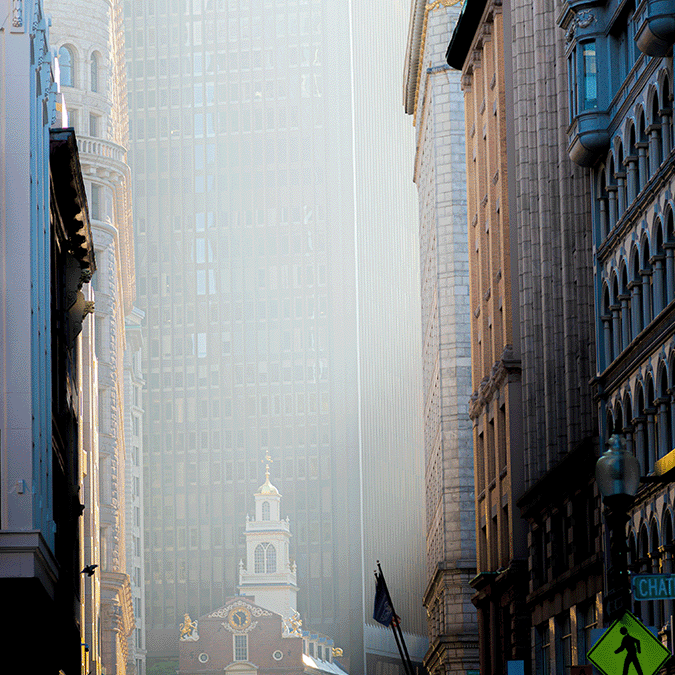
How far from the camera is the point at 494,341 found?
61.2m

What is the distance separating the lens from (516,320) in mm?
55719

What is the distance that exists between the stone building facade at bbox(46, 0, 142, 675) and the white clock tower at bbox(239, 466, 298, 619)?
93.2 meters

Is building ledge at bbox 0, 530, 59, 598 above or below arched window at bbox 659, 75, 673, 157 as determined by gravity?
below

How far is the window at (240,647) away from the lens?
171 meters

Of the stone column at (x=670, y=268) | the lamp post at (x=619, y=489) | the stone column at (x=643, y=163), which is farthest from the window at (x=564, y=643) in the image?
the lamp post at (x=619, y=489)

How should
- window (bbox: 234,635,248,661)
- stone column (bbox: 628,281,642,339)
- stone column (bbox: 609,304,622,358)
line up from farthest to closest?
1. window (bbox: 234,635,248,661)
2. stone column (bbox: 609,304,622,358)
3. stone column (bbox: 628,281,642,339)

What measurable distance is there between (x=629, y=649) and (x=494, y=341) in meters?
44.8

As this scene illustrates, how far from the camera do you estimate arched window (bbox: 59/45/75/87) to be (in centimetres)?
9144

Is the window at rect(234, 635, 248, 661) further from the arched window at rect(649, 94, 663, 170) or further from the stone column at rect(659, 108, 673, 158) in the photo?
the stone column at rect(659, 108, 673, 158)

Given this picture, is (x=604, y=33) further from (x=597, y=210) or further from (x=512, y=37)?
(x=512, y=37)

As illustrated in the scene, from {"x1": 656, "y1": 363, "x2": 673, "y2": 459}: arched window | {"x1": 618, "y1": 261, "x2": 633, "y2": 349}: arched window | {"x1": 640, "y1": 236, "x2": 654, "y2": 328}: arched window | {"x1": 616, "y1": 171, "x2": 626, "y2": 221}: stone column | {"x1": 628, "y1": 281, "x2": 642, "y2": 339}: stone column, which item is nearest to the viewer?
{"x1": 656, "y1": 363, "x2": 673, "y2": 459}: arched window

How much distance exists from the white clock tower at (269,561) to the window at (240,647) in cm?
1741

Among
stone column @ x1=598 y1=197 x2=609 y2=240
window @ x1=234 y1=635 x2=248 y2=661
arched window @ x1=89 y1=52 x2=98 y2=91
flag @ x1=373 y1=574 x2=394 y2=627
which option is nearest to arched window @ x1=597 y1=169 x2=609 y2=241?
stone column @ x1=598 y1=197 x2=609 y2=240

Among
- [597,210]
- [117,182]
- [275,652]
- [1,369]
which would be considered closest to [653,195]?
[597,210]
